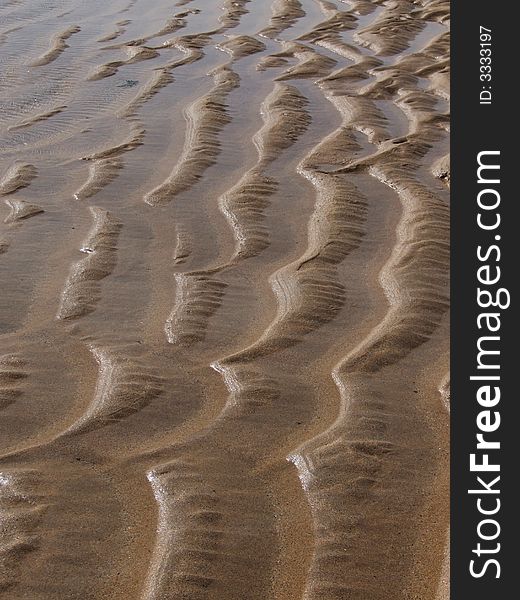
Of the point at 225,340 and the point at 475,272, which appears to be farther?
the point at 225,340

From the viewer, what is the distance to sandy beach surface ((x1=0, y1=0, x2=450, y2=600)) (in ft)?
5.81

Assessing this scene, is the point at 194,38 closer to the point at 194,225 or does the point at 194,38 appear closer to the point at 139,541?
the point at 194,225

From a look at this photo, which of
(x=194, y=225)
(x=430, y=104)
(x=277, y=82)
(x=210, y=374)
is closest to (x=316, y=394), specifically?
(x=210, y=374)

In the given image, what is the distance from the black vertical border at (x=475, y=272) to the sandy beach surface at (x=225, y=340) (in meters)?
0.10

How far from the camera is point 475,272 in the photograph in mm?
2225

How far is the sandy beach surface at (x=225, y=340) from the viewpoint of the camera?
5.81 ft

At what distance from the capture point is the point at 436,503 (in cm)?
190

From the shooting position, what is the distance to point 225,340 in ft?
8.23

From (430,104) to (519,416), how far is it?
9.84ft

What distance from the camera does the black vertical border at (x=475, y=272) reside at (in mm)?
1676

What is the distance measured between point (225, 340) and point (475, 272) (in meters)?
0.67

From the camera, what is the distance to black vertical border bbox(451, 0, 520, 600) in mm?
1676

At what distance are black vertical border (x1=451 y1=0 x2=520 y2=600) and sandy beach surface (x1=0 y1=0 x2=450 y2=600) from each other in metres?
0.10

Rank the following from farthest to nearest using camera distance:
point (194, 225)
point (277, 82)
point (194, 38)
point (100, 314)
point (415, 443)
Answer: point (194, 38)
point (277, 82)
point (194, 225)
point (100, 314)
point (415, 443)
